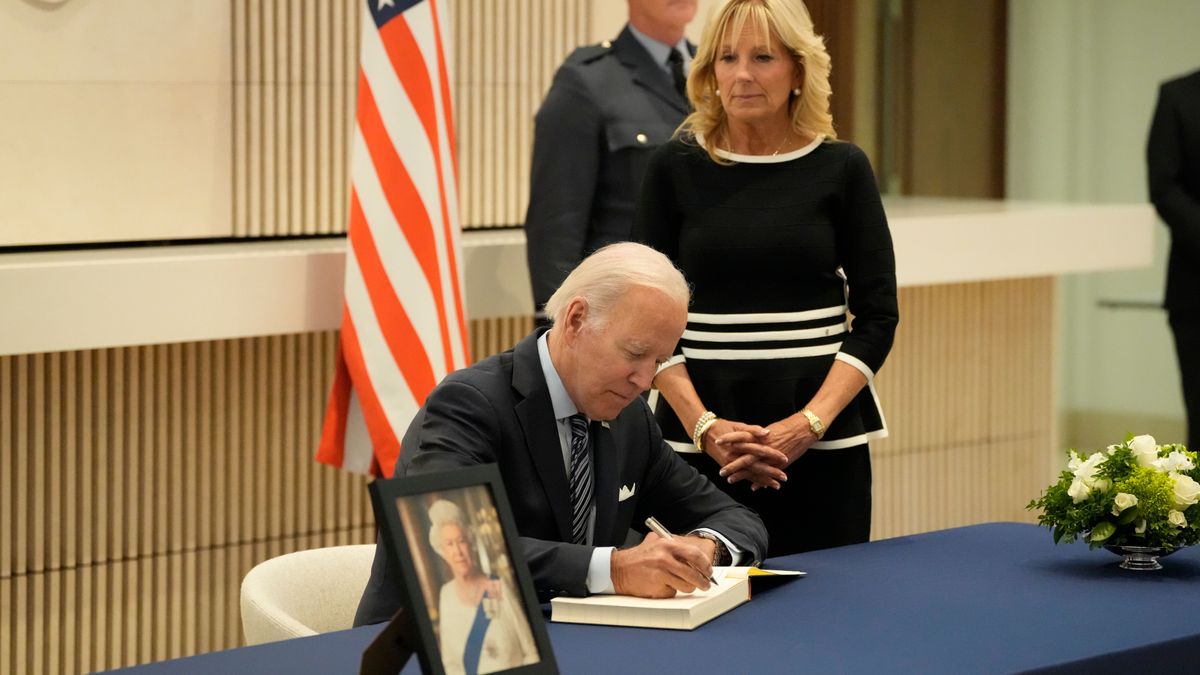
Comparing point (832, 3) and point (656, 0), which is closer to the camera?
point (656, 0)

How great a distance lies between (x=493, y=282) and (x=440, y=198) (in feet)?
1.92

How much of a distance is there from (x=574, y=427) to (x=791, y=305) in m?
0.87

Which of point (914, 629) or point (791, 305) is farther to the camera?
point (791, 305)

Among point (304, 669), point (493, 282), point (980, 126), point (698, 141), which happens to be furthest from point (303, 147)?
point (980, 126)

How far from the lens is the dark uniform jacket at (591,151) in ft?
14.1

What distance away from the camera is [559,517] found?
106 inches

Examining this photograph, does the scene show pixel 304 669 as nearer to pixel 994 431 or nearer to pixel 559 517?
pixel 559 517

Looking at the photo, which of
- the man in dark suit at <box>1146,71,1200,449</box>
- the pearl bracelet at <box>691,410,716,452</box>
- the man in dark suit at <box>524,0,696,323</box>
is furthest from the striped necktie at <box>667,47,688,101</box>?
the man in dark suit at <box>1146,71,1200,449</box>

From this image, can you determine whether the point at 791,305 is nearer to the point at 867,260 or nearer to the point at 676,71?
the point at 867,260

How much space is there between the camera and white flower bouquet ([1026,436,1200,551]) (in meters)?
2.81

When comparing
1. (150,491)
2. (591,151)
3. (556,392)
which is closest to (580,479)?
(556,392)

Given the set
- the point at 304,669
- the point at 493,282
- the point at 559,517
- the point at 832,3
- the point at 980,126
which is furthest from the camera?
the point at 980,126

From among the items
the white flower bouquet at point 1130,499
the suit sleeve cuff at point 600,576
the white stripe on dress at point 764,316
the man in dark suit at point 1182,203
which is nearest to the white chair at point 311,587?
the suit sleeve cuff at point 600,576

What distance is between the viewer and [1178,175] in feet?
19.1
